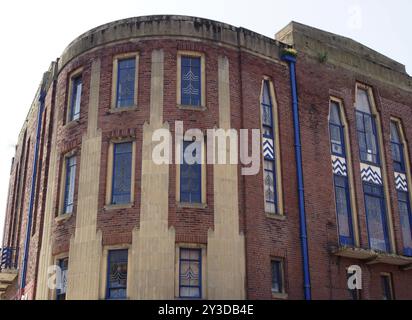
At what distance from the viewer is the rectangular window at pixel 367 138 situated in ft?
84.1

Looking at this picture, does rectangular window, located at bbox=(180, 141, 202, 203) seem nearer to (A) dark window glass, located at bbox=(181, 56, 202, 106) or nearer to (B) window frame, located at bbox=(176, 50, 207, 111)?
(B) window frame, located at bbox=(176, 50, 207, 111)

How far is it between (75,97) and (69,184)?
12.1 feet

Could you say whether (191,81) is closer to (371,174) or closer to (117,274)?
(117,274)

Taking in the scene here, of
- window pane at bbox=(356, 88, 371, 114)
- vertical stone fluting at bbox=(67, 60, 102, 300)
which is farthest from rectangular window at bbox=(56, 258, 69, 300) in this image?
window pane at bbox=(356, 88, 371, 114)

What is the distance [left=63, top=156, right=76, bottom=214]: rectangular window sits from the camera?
22.0 meters

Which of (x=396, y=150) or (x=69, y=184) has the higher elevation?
(x=396, y=150)

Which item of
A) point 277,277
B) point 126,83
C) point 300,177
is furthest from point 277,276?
point 126,83

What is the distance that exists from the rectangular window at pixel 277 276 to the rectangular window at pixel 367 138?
21.6ft

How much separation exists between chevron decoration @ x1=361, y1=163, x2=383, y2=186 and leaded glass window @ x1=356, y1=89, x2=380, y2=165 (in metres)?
0.28

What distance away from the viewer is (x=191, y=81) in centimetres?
2247

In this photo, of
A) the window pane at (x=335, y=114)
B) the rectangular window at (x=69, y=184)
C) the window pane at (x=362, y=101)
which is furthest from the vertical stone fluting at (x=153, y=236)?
the window pane at (x=362, y=101)

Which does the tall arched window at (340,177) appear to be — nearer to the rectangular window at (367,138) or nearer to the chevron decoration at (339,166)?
the chevron decoration at (339,166)
